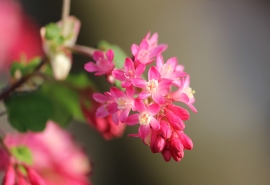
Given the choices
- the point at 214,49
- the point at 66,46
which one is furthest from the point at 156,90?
the point at 214,49

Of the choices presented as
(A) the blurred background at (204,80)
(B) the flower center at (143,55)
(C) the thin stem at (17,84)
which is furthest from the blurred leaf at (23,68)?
(A) the blurred background at (204,80)

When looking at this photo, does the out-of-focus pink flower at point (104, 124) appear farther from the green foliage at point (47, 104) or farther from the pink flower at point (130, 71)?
the pink flower at point (130, 71)

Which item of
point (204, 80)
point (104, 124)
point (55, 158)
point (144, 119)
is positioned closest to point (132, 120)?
point (144, 119)

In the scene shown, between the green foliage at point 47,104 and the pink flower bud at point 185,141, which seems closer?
the pink flower bud at point 185,141

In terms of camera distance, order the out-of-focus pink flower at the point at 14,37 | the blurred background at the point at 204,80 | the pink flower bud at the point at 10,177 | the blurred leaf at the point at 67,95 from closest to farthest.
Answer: the pink flower bud at the point at 10,177 → the blurred leaf at the point at 67,95 → the out-of-focus pink flower at the point at 14,37 → the blurred background at the point at 204,80

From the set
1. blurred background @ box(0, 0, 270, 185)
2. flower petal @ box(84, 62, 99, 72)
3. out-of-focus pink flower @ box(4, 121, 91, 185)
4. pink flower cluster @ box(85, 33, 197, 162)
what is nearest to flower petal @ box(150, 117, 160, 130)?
pink flower cluster @ box(85, 33, 197, 162)

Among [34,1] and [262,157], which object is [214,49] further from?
[34,1]
